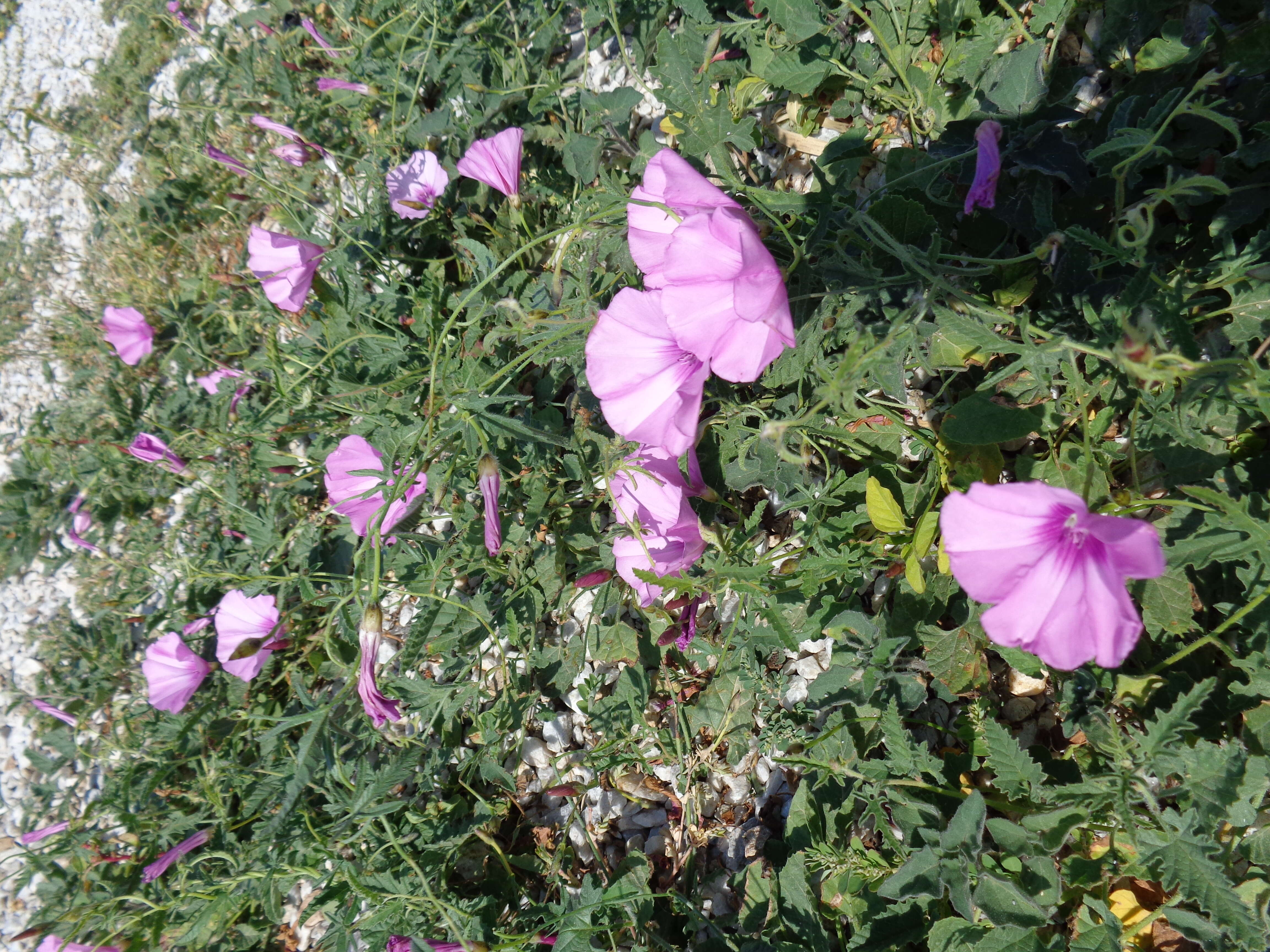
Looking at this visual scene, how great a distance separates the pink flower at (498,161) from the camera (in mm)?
1894

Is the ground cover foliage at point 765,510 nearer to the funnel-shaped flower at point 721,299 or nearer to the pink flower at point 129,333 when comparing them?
the funnel-shaped flower at point 721,299

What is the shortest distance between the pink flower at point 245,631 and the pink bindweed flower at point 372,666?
1.59 ft

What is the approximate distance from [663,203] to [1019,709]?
1094 mm

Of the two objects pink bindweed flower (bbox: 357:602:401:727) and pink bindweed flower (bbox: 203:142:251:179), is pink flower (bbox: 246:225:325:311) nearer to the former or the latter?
pink bindweed flower (bbox: 203:142:251:179)

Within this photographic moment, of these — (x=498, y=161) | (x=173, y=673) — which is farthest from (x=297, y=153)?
(x=173, y=673)

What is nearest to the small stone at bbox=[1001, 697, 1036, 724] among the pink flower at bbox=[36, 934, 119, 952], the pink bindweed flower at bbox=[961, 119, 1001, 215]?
the pink bindweed flower at bbox=[961, 119, 1001, 215]

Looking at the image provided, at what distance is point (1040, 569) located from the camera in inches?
40.2

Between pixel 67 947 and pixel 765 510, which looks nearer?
pixel 765 510

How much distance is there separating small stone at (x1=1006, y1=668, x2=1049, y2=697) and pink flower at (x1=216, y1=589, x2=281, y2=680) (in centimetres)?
178

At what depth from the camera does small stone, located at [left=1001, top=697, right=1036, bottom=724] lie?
1.40 m

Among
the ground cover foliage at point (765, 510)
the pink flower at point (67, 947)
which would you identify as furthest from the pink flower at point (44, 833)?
the pink flower at point (67, 947)

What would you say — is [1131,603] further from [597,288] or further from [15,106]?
[15,106]

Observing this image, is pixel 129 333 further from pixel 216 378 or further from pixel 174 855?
pixel 174 855

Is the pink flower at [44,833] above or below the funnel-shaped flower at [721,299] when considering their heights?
below
